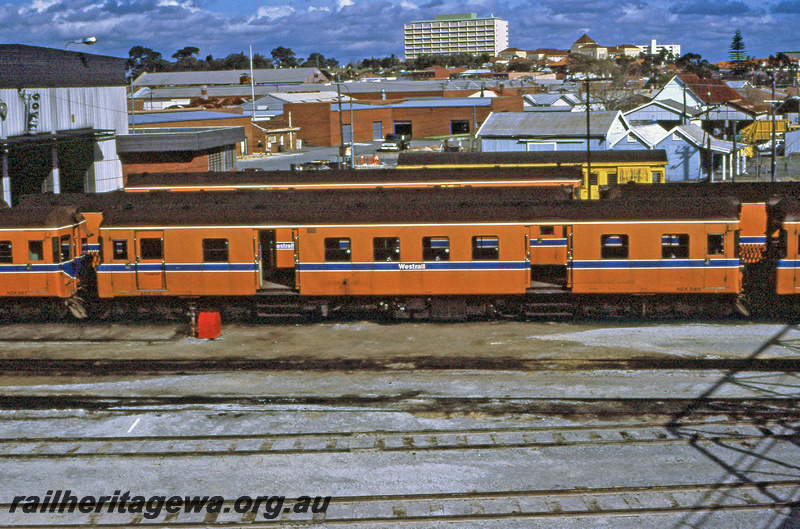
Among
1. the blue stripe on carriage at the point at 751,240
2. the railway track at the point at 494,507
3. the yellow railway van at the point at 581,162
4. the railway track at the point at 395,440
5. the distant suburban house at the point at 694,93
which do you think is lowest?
the railway track at the point at 494,507

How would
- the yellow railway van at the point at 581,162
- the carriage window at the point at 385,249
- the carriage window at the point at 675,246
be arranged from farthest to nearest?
the yellow railway van at the point at 581,162
the carriage window at the point at 385,249
the carriage window at the point at 675,246

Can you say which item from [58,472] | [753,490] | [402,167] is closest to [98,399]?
[58,472]

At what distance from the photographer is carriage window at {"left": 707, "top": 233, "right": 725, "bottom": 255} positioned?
25562 mm

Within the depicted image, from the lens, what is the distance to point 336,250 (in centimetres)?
2642

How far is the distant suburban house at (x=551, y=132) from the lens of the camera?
66312 mm

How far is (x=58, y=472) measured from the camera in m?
15.4

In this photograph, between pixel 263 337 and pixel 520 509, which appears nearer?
pixel 520 509

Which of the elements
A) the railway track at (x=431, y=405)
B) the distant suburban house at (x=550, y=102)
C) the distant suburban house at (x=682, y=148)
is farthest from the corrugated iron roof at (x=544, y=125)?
the railway track at (x=431, y=405)

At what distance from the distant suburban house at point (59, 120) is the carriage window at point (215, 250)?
16312mm

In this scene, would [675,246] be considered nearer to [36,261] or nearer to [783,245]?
[783,245]

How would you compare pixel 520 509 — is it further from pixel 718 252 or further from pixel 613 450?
pixel 718 252

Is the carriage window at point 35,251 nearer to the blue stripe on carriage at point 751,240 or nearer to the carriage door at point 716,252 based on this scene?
the carriage door at point 716,252

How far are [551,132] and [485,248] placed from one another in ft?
142

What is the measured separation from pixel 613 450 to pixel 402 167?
29.7m
